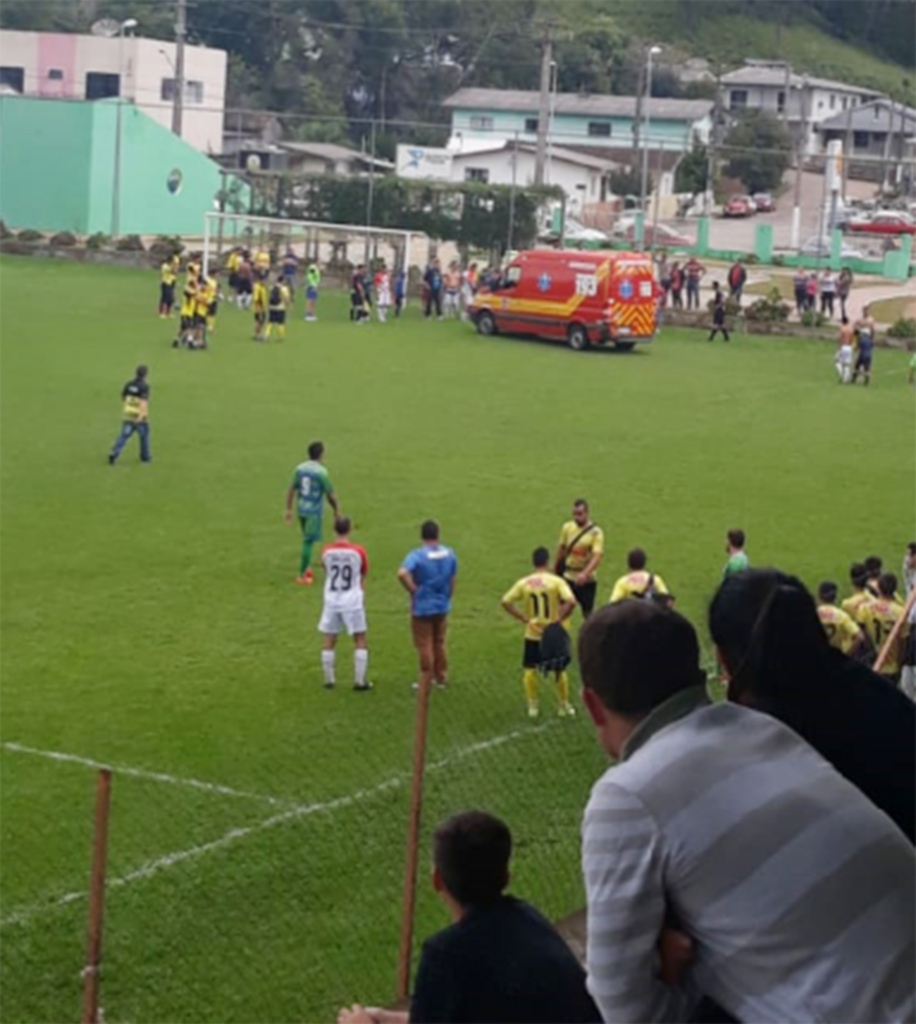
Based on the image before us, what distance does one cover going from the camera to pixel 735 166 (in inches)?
2749

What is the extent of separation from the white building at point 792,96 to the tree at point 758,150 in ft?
2.05

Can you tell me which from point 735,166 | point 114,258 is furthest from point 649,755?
point 735,166

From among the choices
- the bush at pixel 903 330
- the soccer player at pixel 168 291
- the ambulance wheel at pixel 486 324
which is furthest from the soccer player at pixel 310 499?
the bush at pixel 903 330

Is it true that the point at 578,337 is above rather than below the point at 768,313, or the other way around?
below

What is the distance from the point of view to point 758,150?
61625mm

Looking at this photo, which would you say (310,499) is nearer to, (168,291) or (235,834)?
(235,834)

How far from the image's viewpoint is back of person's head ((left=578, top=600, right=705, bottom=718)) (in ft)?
11.6

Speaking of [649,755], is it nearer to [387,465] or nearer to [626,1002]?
[626,1002]

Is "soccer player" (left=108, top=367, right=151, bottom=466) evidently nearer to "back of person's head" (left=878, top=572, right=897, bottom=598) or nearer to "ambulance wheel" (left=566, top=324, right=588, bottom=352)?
"back of person's head" (left=878, top=572, right=897, bottom=598)

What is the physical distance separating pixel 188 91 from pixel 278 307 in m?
43.9

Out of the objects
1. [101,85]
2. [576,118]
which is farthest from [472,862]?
[576,118]

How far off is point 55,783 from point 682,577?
26.8 feet

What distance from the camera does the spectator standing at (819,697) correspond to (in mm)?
3760

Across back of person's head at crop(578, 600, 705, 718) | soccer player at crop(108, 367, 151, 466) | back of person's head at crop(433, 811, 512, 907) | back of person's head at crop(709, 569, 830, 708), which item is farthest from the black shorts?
back of person's head at crop(578, 600, 705, 718)
